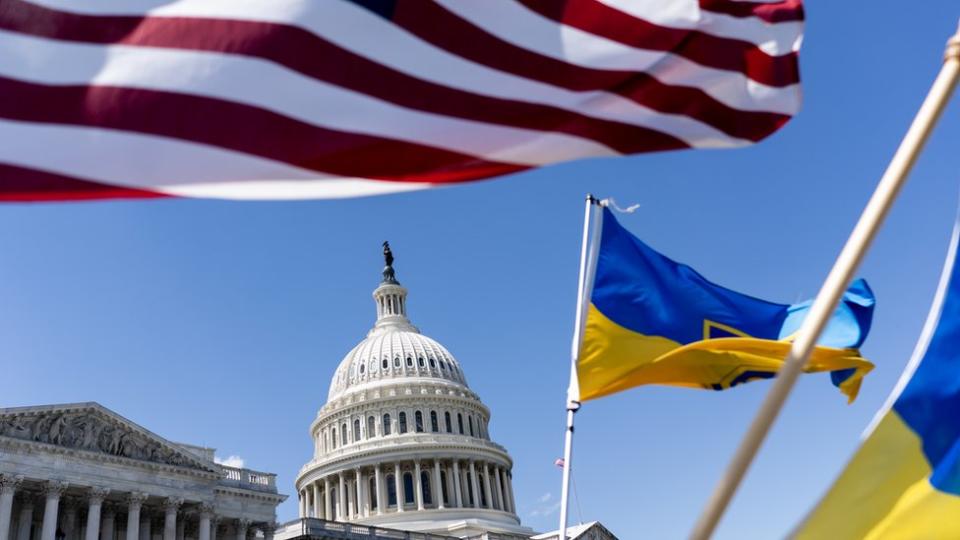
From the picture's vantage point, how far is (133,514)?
56219 mm

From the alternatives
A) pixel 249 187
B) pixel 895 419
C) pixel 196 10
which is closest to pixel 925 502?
pixel 895 419

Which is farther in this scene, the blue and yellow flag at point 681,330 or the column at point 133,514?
the column at point 133,514

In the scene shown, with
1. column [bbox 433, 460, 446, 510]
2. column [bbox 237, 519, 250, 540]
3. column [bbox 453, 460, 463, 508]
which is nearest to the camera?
column [bbox 237, 519, 250, 540]

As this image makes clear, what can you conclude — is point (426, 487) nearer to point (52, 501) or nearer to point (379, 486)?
point (379, 486)

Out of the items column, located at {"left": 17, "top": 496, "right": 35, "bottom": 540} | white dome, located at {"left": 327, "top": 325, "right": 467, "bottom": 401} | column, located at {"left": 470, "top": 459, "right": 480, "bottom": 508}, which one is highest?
white dome, located at {"left": 327, "top": 325, "right": 467, "bottom": 401}

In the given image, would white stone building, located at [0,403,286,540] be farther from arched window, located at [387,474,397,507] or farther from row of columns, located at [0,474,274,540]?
arched window, located at [387,474,397,507]

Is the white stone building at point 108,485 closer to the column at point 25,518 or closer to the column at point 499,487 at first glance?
the column at point 25,518

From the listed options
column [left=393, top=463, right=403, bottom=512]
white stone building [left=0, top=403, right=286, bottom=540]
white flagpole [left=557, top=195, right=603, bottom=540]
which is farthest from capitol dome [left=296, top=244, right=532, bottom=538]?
white flagpole [left=557, top=195, right=603, bottom=540]

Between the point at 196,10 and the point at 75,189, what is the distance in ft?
4.84

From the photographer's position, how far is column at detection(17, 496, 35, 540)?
5256cm

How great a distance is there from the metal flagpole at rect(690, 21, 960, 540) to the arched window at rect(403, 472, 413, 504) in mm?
102449

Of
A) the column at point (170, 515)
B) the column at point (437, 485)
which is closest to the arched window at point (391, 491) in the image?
the column at point (437, 485)

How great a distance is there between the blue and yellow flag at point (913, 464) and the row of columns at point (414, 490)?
3810 inches

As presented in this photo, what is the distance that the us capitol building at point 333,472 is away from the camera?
5334 centimetres
